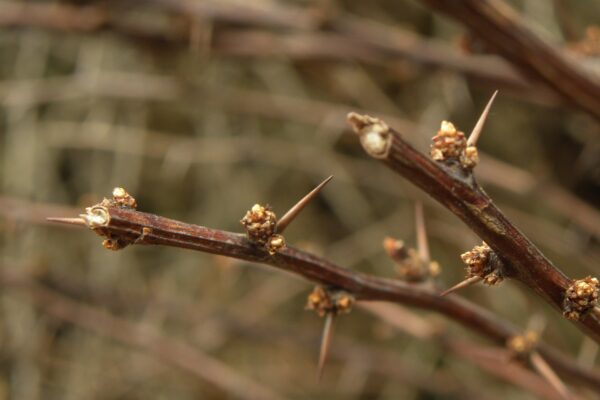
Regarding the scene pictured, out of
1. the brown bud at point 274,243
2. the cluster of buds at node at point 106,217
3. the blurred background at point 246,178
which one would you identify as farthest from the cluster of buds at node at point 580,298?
the blurred background at point 246,178

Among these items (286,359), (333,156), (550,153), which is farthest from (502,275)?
(286,359)

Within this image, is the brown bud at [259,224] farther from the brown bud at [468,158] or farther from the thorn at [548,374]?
the thorn at [548,374]

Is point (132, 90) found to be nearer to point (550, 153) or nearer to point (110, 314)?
point (110, 314)

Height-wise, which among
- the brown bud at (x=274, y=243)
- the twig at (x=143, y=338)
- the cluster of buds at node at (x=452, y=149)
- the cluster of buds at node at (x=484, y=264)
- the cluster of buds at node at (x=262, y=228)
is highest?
the twig at (x=143, y=338)

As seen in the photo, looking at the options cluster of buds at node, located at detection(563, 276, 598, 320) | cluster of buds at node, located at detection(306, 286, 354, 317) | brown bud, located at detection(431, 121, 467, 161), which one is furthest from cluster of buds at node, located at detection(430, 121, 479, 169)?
cluster of buds at node, located at detection(306, 286, 354, 317)

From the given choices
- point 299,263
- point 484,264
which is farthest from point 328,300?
point 484,264

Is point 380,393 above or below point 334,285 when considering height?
above

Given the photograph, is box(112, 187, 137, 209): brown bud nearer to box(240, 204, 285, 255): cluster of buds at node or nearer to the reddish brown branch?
box(240, 204, 285, 255): cluster of buds at node
